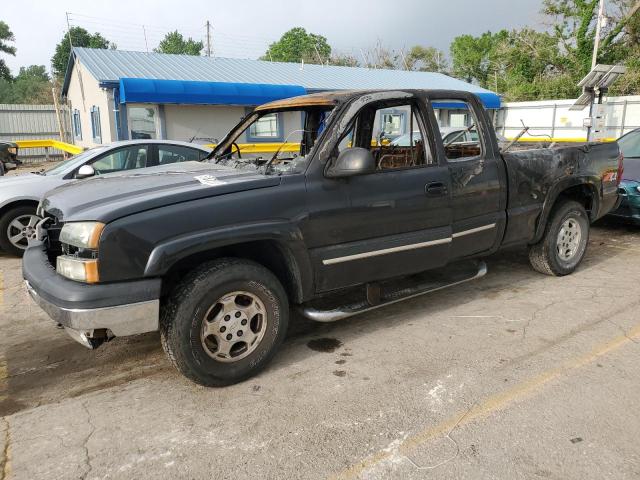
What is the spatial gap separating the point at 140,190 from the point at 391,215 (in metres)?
1.78

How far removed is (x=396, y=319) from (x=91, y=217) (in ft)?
8.82

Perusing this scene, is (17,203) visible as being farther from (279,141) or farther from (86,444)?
(86,444)

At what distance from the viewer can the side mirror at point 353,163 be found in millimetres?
3484

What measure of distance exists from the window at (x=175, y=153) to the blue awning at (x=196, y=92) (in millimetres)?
9119

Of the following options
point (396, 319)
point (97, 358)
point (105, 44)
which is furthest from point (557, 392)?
point (105, 44)

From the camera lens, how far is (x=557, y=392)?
3.31m

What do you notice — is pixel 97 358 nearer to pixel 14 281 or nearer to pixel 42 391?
pixel 42 391

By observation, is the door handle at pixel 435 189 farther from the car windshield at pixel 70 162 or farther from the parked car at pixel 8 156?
the parked car at pixel 8 156

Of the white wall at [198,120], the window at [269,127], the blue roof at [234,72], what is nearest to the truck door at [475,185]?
the window at [269,127]

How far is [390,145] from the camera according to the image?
16.9 ft

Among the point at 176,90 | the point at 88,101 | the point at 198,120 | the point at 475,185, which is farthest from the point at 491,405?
the point at 88,101

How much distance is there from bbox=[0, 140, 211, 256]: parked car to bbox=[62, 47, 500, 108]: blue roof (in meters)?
10.3

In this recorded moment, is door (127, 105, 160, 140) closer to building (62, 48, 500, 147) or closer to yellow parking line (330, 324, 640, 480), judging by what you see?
building (62, 48, 500, 147)

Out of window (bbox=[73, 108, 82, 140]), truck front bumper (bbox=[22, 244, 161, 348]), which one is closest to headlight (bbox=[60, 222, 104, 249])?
truck front bumper (bbox=[22, 244, 161, 348])
